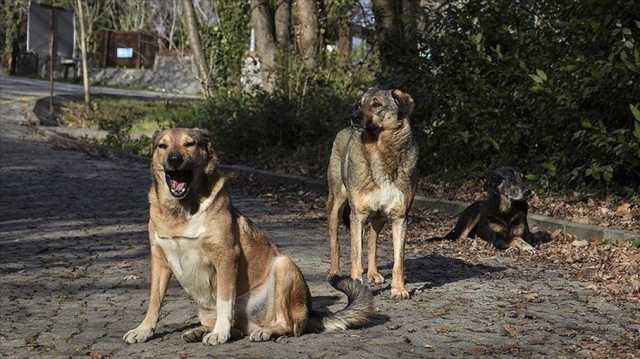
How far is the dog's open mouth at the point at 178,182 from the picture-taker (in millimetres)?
5957

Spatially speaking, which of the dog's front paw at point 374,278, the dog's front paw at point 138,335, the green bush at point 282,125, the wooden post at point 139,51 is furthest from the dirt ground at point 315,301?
the wooden post at point 139,51

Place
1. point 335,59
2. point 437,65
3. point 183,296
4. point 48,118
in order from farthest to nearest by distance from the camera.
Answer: point 48,118 → point 335,59 → point 437,65 → point 183,296

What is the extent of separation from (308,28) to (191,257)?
17478mm

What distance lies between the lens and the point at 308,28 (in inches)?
906

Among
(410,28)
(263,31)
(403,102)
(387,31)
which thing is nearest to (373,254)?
(403,102)

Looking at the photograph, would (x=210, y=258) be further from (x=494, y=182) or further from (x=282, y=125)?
(x=282, y=125)

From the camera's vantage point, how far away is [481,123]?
48.7 feet

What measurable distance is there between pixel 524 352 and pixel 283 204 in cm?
868

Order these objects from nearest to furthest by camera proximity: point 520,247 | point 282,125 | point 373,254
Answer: point 373,254
point 520,247
point 282,125

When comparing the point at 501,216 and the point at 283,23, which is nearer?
the point at 501,216

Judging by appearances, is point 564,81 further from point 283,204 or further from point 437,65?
point 283,204

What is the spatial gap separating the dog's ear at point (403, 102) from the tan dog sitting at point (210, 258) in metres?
2.24

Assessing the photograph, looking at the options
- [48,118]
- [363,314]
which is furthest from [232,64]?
[363,314]

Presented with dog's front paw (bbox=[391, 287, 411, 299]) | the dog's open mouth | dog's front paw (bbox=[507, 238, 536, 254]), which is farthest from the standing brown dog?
dog's front paw (bbox=[507, 238, 536, 254])
